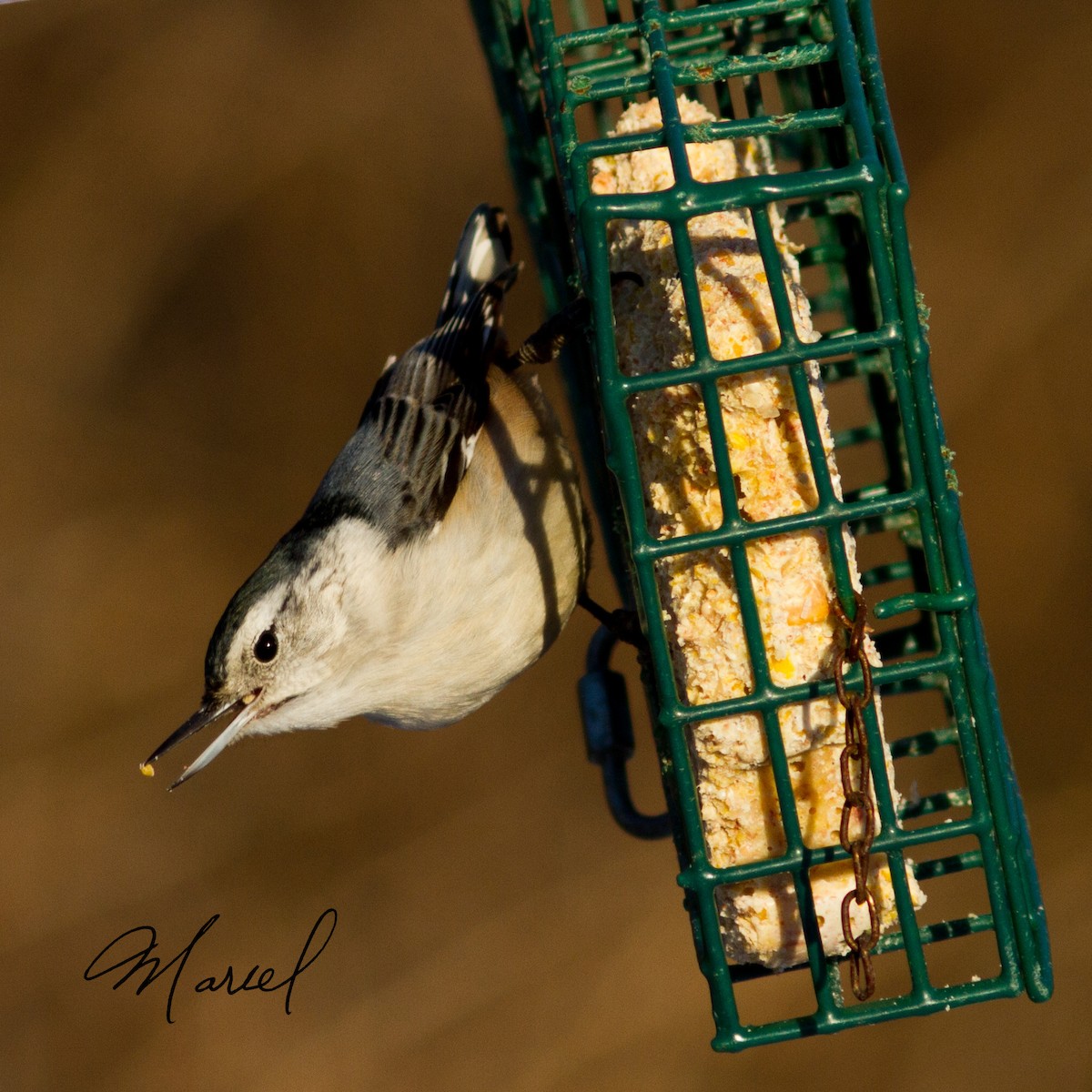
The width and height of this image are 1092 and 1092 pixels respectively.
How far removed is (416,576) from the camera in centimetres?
293

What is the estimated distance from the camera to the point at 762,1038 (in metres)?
2.25

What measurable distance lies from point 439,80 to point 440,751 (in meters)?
2.92

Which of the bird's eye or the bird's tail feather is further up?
the bird's tail feather

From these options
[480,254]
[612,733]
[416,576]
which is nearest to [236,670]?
[416,576]

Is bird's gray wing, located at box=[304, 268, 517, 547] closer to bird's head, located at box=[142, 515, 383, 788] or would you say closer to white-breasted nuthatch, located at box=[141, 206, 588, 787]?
white-breasted nuthatch, located at box=[141, 206, 588, 787]

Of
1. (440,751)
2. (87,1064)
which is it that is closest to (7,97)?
(440,751)

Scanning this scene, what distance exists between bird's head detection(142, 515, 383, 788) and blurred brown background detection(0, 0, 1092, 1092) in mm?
2702

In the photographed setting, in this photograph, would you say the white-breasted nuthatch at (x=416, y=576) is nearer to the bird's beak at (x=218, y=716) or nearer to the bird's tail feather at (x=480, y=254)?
the bird's beak at (x=218, y=716)

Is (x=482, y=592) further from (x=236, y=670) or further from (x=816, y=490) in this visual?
(x=816, y=490)

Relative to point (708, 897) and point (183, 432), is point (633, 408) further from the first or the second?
point (183, 432)

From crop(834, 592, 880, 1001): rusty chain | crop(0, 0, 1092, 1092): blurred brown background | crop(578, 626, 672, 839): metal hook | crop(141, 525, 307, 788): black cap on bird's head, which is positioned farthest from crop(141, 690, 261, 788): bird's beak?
crop(0, 0, 1092, 1092): blurred brown background

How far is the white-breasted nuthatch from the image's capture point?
9.20ft
